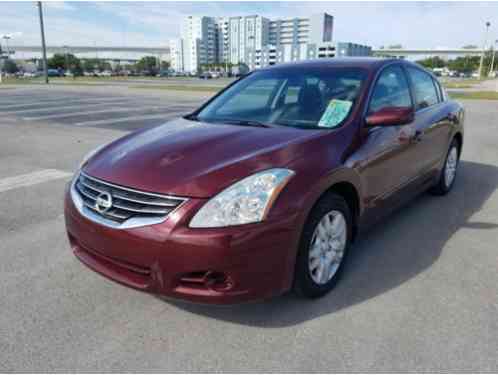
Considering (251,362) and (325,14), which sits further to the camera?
(325,14)

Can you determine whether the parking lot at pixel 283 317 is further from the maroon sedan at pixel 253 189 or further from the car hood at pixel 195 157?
the car hood at pixel 195 157

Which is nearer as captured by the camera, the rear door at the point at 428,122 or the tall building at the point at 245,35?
the rear door at the point at 428,122

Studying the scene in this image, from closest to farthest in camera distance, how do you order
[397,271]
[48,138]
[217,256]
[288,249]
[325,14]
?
1. [217,256]
2. [288,249]
3. [397,271]
4. [48,138]
5. [325,14]

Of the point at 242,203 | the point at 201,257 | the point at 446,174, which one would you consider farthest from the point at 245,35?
the point at 201,257

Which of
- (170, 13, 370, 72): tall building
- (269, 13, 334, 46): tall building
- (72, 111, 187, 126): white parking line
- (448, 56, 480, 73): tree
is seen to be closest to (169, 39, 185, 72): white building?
(170, 13, 370, 72): tall building

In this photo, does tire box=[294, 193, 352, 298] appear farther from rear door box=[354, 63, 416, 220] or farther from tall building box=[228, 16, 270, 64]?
tall building box=[228, 16, 270, 64]

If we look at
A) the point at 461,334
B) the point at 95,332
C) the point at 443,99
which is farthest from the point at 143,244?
the point at 443,99

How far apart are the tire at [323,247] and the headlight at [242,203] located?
35 centimetres

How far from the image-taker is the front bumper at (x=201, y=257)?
216 cm

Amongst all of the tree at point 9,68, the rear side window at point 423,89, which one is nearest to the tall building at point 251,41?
the tree at point 9,68

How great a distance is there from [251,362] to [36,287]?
173 centimetres

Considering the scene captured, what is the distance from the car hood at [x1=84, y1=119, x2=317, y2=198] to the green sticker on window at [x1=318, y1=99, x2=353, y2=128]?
22cm

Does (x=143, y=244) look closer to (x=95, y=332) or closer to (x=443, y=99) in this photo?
(x=95, y=332)

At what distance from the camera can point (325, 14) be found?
4402 inches
